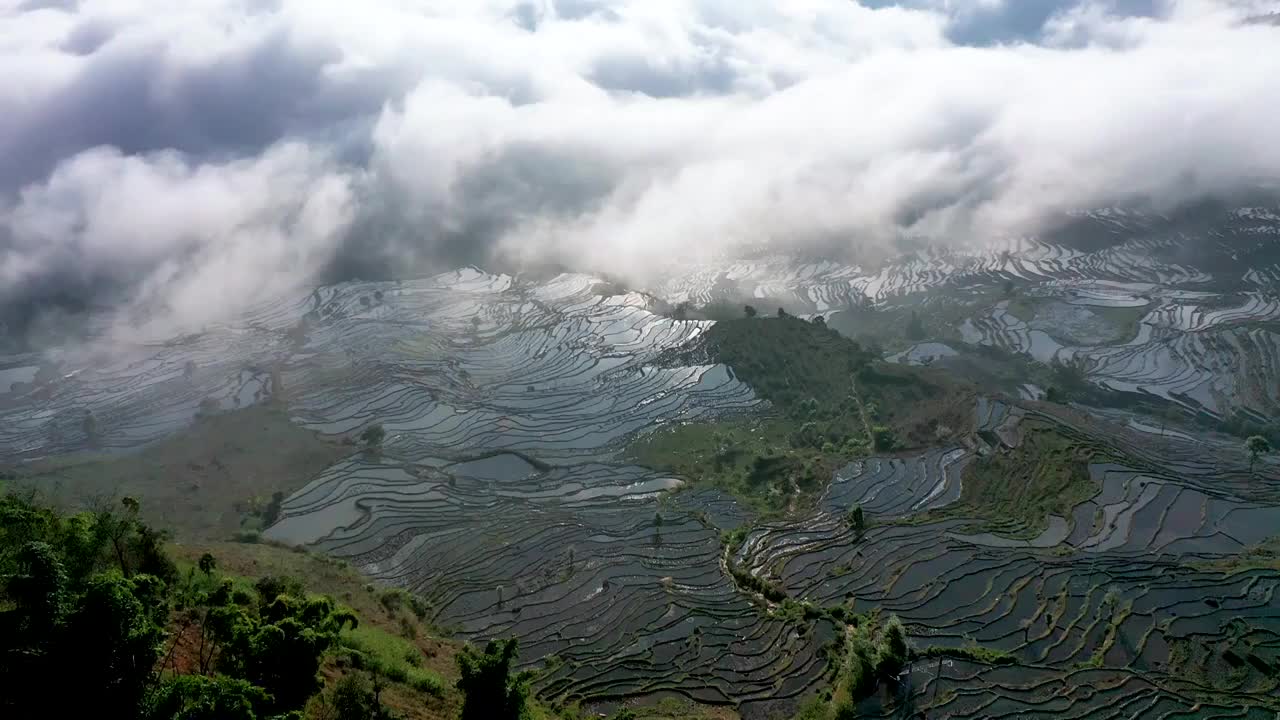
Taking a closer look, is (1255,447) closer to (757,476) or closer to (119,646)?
(757,476)

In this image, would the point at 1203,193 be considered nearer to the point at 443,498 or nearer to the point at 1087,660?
the point at 1087,660

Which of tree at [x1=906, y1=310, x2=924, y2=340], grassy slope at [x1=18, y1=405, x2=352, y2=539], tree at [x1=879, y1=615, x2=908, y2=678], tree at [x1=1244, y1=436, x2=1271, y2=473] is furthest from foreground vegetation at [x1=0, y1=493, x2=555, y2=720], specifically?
tree at [x1=906, y1=310, x2=924, y2=340]

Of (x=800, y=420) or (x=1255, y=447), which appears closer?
(x=1255, y=447)

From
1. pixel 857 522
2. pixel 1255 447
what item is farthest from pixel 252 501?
pixel 1255 447

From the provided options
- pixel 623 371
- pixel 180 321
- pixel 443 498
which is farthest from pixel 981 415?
pixel 180 321

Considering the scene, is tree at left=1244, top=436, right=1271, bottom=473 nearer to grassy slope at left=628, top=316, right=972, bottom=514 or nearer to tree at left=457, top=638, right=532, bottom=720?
grassy slope at left=628, top=316, right=972, bottom=514
